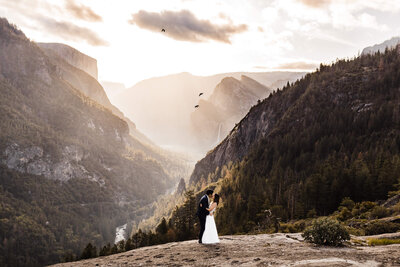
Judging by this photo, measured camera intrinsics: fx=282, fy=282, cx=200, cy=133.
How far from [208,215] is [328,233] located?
9908 millimetres

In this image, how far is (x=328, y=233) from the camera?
22.6 metres

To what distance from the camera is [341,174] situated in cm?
7606

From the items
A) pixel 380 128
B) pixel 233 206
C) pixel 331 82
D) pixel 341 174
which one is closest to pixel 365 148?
pixel 380 128

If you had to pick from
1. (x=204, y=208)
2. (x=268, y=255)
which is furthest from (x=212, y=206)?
(x=268, y=255)

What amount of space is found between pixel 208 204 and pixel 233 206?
93.6 m

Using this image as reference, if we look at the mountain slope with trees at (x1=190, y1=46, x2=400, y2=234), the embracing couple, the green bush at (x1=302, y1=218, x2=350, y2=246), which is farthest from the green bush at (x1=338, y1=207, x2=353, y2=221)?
the embracing couple

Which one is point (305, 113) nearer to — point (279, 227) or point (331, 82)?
point (331, 82)

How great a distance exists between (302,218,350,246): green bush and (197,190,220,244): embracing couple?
8.52 m

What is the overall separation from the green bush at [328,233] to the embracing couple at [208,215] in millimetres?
8516

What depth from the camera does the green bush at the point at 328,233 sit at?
22.3 m

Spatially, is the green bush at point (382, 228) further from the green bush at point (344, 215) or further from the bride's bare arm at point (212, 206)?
the bride's bare arm at point (212, 206)

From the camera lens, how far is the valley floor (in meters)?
18.0

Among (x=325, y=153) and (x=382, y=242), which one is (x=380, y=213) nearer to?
(x=382, y=242)

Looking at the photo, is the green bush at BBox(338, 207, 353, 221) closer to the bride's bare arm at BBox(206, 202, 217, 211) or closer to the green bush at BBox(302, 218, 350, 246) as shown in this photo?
the green bush at BBox(302, 218, 350, 246)
